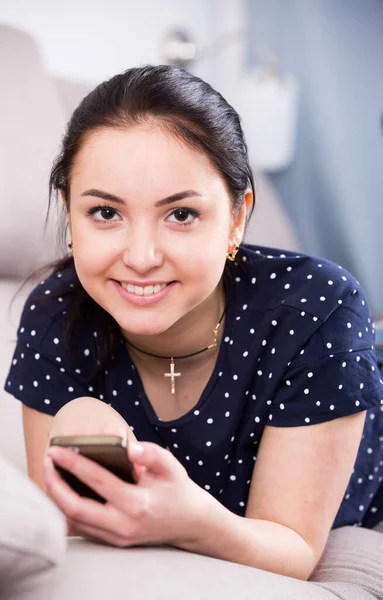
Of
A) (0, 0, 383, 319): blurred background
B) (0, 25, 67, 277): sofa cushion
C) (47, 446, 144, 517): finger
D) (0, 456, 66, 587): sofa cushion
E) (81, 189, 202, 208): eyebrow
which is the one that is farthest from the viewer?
(0, 0, 383, 319): blurred background

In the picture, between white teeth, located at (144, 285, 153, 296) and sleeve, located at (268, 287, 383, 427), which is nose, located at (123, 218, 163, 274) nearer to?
white teeth, located at (144, 285, 153, 296)

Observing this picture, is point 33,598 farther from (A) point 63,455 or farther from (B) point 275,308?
(B) point 275,308

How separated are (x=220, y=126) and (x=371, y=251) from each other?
6.41ft

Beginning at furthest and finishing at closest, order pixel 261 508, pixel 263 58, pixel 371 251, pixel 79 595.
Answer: pixel 371 251
pixel 263 58
pixel 261 508
pixel 79 595

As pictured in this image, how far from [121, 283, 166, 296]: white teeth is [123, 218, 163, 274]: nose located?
3cm

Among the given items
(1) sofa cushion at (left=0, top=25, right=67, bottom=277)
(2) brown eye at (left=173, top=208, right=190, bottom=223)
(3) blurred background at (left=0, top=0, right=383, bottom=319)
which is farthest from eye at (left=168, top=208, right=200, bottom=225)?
(3) blurred background at (left=0, top=0, right=383, bottom=319)

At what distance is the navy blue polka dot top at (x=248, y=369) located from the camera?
1071 millimetres

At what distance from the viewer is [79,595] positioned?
704mm

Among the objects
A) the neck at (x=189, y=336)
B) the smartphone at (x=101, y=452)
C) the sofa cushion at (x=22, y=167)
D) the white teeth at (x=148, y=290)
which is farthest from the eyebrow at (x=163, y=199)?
the sofa cushion at (x=22, y=167)

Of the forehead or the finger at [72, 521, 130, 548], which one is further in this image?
the forehead

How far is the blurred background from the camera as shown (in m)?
2.52

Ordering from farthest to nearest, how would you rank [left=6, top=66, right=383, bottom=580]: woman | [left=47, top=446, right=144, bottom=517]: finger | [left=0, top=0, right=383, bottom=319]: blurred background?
[left=0, top=0, right=383, bottom=319]: blurred background → [left=6, top=66, right=383, bottom=580]: woman → [left=47, top=446, right=144, bottom=517]: finger

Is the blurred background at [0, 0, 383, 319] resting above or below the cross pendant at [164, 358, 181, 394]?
above

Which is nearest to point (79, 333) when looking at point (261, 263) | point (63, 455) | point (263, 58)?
point (261, 263)
